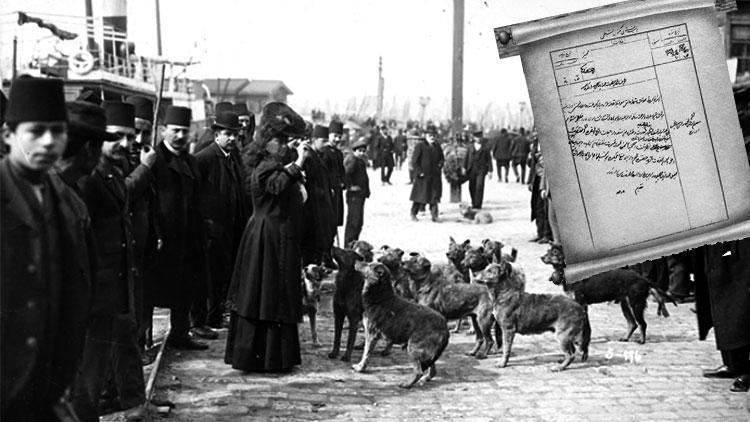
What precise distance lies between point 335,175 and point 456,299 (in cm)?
624

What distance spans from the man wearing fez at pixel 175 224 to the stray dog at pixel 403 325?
1785 mm

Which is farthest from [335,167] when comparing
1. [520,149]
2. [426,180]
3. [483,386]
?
[520,149]

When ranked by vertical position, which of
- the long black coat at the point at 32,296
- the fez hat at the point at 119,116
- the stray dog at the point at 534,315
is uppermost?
the fez hat at the point at 119,116

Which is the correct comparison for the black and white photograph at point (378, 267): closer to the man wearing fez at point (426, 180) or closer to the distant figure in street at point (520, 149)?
the man wearing fez at point (426, 180)

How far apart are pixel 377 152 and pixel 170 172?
29673 millimetres

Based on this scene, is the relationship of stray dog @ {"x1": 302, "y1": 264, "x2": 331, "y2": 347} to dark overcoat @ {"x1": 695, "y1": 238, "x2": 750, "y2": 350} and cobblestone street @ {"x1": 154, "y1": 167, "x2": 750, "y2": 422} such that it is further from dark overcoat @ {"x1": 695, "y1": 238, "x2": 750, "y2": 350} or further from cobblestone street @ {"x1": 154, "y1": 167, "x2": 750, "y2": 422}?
dark overcoat @ {"x1": 695, "y1": 238, "x2": 750, "y2": 350}

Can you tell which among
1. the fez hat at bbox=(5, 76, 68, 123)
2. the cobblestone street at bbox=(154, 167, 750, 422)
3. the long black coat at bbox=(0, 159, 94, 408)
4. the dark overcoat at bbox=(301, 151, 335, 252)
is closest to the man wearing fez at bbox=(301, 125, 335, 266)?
the dark overcoat at bbox=(301, 151, 335, 252)

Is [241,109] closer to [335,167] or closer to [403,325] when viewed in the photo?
[335,167]

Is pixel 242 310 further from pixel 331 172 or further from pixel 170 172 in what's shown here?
pixel 331 172

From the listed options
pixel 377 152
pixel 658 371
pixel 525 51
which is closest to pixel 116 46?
A: pixel 377 152

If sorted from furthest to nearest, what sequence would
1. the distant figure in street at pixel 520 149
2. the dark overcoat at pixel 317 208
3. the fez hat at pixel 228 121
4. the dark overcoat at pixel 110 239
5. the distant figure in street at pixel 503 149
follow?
1. the distant figure in street at pixel 503 149
2. the distant figure in street at pixel 520 149
3. the dark overcoat at pixel 317 208
4. the fez hat at pixel 228 121
5. the dark overcoat at pixel 110 239

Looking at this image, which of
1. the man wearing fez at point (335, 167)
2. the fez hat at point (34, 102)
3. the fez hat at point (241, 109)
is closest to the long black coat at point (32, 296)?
the fez hat at point (34, 102)

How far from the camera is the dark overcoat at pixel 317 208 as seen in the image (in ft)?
35.8

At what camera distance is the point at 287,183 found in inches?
294
